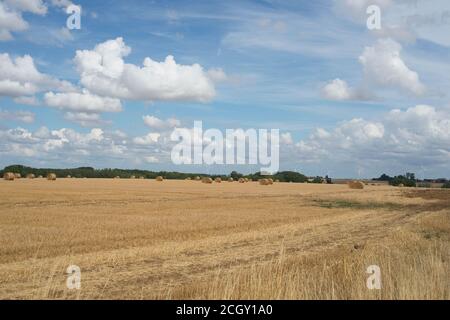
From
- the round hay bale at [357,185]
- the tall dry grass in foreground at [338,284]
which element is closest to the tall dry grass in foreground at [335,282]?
the tall dry grass in foreground at [338,284]

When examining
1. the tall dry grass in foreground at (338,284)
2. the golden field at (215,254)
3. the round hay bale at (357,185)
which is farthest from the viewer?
the round hay bale at (357,185)

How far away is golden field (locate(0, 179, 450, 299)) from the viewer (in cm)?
1049

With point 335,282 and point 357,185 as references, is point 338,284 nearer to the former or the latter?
point 335,282

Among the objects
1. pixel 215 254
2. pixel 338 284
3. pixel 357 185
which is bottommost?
pixel 215 254

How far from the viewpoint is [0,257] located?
15.4 metres

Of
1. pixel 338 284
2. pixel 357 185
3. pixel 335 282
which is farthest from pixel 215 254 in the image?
pixel 357 185

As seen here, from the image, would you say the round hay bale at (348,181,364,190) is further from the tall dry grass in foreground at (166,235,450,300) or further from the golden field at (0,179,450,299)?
the tall dry grass in foreground at (166,235,450,300)

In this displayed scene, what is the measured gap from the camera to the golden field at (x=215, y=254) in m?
10.5

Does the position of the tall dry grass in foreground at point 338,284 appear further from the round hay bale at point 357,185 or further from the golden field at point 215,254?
the round hay bale at point 357,185

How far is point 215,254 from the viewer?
1712 cm
